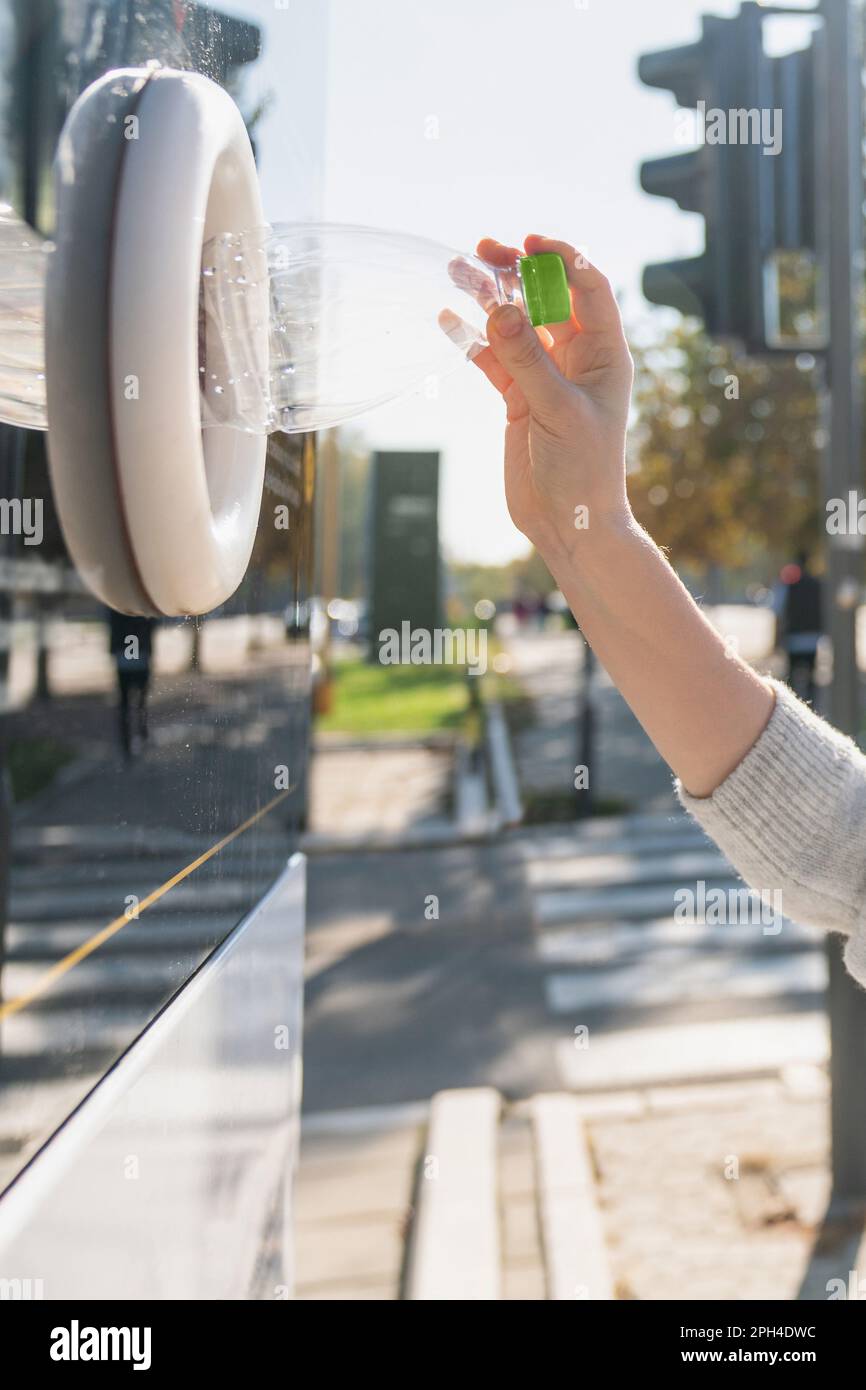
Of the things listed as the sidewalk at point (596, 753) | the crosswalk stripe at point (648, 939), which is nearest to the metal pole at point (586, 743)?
the sidewalk at point (596, 753)

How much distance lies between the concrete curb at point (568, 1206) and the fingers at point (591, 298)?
2.86 metres

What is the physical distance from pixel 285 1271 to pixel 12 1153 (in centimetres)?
125

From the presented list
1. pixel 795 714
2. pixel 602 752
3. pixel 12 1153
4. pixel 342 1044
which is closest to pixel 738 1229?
pixel 342 1044

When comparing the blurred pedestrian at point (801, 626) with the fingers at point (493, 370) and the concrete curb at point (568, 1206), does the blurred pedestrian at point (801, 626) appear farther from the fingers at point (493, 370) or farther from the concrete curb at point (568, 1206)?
the fingers at point (493, 370)

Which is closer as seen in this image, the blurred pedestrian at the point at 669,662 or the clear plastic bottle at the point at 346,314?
the clear plastic bottle at the point at 346,314

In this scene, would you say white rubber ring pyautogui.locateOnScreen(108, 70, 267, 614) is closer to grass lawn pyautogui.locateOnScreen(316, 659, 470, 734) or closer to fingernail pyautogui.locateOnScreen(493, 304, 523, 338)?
fingernail pyautogui.locateOnScreen(493, 304, 523, 338)

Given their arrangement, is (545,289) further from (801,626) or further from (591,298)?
(801,626)

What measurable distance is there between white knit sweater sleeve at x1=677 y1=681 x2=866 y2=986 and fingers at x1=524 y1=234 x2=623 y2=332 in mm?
519

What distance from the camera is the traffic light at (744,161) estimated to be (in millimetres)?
3977

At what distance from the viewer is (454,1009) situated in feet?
19.8

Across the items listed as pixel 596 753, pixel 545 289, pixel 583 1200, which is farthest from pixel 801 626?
pixel 545 289

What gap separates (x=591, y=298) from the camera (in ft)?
4.66

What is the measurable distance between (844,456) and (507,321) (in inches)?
122
